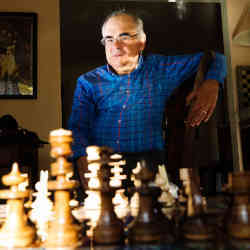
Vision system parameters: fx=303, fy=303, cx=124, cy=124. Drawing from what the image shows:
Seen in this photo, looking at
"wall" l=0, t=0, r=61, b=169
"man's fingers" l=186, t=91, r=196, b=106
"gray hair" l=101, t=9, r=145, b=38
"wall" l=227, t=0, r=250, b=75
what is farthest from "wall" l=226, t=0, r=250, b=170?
"wall" l=0, t=0, r=61, b=169

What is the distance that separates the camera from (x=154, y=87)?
2326 mm

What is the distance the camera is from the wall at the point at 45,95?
239cm

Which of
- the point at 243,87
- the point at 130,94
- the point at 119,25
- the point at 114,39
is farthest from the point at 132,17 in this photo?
the point at 243,87

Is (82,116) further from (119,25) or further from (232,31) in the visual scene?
(232,31)

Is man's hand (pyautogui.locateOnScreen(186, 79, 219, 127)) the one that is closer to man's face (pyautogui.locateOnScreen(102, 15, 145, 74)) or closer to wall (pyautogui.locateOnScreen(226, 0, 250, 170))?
wall (pyautogui.locateOnScreen(226, 0, 250, 170))

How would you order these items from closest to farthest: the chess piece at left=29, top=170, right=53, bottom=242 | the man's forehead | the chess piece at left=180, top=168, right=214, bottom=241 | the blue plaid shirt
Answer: the chess piece at left=180, top=168, right=214, bottom=241, the chess piece at left=29, top=170, right=53, bottom=242, the blue plaid shirt, the man's forehead

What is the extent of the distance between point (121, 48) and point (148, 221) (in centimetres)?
180

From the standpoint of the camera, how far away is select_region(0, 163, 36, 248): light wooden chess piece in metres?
0.73

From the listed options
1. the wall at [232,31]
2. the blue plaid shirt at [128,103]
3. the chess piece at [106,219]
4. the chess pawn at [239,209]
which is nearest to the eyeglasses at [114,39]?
the blue plaid shirt at [128,103]

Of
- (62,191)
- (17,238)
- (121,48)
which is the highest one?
(121,48)

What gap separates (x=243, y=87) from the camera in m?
2.49

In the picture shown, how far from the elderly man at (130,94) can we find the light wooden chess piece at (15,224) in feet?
4.58

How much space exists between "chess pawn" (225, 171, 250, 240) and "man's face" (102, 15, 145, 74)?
1.67 metres

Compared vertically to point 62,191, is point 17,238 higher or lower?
lower
